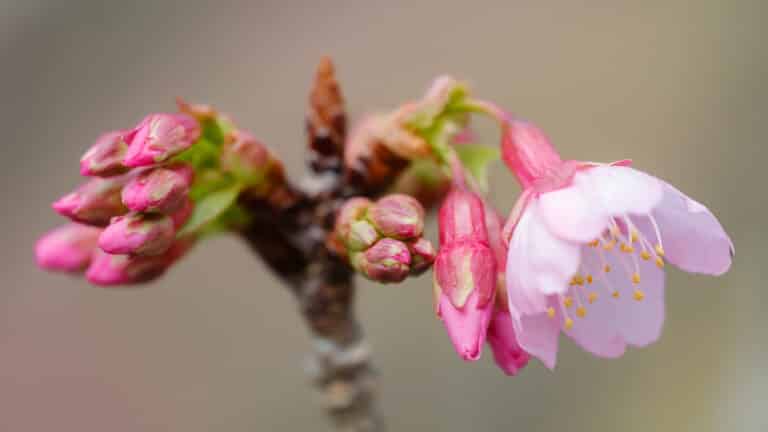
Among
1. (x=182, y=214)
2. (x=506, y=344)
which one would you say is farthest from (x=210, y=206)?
(x=506, y=344)

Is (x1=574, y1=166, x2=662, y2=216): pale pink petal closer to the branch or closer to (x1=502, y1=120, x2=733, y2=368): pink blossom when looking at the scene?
(x1=502, y1=120, x2=733, y2=368): pink blossom

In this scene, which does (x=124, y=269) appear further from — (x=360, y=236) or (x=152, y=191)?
(x=360, y=236)

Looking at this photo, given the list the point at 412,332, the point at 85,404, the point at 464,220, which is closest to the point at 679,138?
the point at 412,332

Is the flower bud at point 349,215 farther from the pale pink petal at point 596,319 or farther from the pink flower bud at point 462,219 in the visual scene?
the pale pink petal at point 596,319

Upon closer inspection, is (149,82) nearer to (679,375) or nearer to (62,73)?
(62,73)

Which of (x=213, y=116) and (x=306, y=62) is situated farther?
(x=306, y=62)

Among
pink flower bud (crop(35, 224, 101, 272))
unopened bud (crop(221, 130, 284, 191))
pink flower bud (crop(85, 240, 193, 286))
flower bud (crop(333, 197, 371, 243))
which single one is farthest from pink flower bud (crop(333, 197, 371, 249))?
pink flower bud (crop(35, 224, 101, 272))

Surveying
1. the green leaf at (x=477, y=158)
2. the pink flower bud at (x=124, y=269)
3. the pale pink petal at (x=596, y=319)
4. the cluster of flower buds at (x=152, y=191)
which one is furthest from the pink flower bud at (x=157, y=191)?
the pale pink petal at (x=596, y=319)
